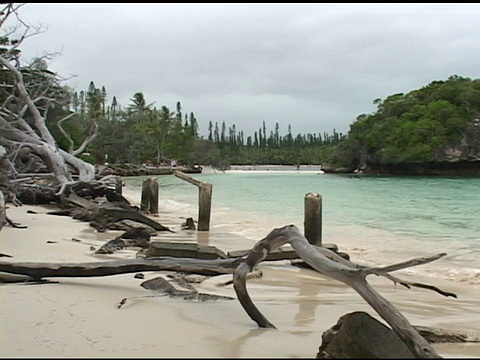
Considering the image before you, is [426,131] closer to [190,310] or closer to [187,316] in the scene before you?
[190,310]

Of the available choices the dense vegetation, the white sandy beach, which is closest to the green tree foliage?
the dense vegetation

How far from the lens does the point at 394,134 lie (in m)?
70.4

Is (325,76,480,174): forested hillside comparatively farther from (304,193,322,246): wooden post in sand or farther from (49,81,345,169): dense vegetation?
(304,193,322,246): wooden post in sand

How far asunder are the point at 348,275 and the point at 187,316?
4.57ft

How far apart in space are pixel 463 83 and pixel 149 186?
66945 mm

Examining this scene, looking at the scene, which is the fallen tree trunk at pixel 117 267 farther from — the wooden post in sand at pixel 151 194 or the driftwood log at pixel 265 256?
the wooden post in sand at pixel 151 194

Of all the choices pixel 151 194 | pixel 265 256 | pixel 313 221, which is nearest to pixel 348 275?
pixel 265 256

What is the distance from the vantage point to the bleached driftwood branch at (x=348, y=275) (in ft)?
7.97

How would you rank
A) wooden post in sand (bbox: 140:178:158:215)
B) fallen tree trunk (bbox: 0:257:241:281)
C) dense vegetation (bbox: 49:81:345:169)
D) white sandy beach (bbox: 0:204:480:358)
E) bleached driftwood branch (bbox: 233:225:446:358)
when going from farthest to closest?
dense vegetation (bbox: 49:81:345:169)
wooden post in sand (bbox: 140:178:158:215)
fallen tree trunk (bbox: 0:257:241:281)
white sandy beach (bbox: 0:204:480:358)
bleached driftwood branch (bbox: 233:225:446:358)

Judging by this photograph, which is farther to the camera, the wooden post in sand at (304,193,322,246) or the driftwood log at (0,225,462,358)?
the wooden post in sand at (304,193,322,246)

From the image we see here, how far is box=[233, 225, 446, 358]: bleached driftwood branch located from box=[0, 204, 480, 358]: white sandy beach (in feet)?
1.15

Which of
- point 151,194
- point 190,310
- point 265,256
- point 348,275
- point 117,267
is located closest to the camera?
point 348,275

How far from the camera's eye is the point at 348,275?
2.67 m

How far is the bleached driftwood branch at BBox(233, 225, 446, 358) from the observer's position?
2430mm
